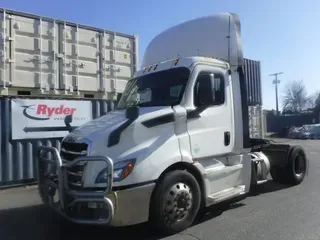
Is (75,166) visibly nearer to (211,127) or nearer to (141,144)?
(141,144)

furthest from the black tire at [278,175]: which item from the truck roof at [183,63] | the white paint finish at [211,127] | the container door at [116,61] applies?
the container door at [116,61]

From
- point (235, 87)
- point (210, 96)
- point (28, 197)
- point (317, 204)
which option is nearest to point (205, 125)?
point (210, 96)

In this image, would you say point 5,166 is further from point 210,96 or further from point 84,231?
point 210,96

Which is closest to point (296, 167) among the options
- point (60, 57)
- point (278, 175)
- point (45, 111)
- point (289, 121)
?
point (278, 175)

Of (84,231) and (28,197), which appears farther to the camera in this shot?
(28,197)

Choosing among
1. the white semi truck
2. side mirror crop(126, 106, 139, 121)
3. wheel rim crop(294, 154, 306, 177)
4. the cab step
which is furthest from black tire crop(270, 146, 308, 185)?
side mirror crop(126, 106, 139, 121)

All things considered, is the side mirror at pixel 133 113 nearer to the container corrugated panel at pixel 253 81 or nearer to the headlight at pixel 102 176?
the headlight at pixel 102 176

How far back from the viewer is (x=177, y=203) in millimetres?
5066

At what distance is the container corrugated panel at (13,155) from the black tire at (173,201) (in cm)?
540

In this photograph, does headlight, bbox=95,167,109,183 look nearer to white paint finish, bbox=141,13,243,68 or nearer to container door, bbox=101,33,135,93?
white paint finish, bbox=141,13,243,68

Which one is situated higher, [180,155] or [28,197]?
[180,155]

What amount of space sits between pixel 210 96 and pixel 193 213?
1.82 meters

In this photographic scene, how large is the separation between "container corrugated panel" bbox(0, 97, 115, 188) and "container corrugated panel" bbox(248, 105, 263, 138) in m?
5.72

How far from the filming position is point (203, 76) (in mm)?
5656
